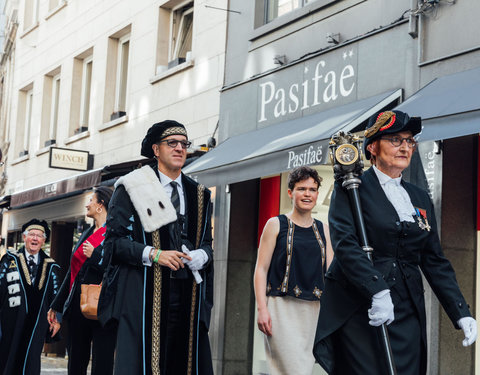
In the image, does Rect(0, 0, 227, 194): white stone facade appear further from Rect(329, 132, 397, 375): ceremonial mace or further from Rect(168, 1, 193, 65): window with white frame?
Rect(329, 132, 397, 375): ceremonial mace

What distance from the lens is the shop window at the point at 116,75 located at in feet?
56.3

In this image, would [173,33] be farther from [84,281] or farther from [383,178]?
[383,178]

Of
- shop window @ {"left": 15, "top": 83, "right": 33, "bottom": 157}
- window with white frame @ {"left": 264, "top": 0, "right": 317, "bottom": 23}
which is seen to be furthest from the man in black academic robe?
shop window @ {"left": 15, "top": 83, "right": 33, "bottom": 157}

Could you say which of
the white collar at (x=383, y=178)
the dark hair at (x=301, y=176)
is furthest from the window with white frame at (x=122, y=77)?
the white collar at (x=383, y=178)

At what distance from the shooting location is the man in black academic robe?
9531 mm

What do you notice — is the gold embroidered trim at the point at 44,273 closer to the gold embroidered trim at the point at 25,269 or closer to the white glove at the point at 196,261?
the gold embroidered trim at the point at 25,269

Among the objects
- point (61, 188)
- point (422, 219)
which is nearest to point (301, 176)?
point (422, 219)

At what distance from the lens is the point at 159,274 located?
18.8ft

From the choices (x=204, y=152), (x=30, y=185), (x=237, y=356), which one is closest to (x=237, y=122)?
(x=204, y=152)

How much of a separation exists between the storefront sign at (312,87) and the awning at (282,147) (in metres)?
0.22

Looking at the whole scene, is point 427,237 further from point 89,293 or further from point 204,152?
point 204,152

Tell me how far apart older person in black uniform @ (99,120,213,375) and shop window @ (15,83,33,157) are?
56.1 feet

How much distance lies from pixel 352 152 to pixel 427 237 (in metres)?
0.56

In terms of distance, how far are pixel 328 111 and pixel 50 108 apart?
461 inches
